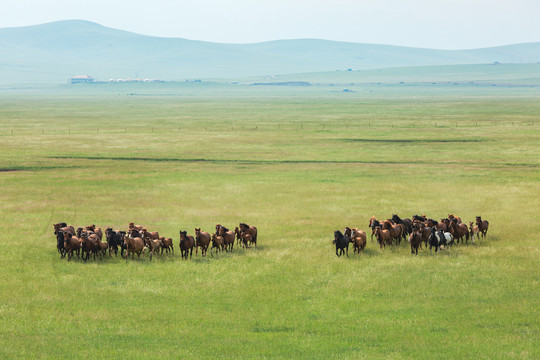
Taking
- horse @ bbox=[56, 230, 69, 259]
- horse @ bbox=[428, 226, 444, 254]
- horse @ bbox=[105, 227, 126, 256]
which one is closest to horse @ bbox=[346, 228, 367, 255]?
horse @ bbox=[428, 226, 444, 254]

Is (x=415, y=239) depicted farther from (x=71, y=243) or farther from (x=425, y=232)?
(x=71, y=243)

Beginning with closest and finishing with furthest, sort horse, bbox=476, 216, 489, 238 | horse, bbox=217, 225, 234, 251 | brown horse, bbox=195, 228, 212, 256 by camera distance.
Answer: brown horse, bbox=195, 228, 212, 256
horse, bbox=217, 225, 234, 251
horse, bbox=476, 216, 489, 238

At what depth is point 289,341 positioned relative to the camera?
18422 millimetres

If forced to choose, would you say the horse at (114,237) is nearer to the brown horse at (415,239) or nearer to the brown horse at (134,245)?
the brown horse at (134,245)

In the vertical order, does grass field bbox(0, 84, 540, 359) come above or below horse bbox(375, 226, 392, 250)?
below

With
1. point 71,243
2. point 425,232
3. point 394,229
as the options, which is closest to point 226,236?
point 71,243

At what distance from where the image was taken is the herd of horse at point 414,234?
27562mm

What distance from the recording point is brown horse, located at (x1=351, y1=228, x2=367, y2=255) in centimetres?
2778

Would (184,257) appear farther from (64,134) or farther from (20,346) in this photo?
(64,134)

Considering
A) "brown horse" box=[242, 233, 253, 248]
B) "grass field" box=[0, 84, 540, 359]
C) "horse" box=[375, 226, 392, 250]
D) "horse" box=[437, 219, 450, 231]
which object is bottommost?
"grass field" box=[0, 84, 540, 359]

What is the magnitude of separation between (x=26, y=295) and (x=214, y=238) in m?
8.45

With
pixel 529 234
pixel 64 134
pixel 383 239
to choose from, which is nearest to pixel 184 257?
pixel 383 239

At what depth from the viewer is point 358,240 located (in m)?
27.7

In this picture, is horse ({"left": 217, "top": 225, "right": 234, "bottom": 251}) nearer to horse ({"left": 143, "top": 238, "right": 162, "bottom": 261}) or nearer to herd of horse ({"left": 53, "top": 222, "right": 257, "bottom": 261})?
herd of horse ({"left": 53, "top": 222, "right": 257, "bottom": 261})
